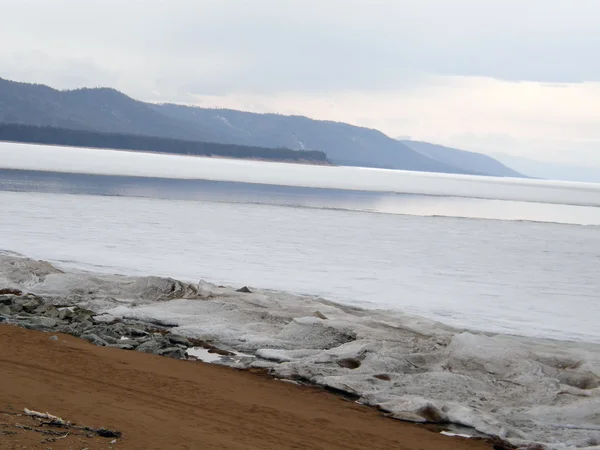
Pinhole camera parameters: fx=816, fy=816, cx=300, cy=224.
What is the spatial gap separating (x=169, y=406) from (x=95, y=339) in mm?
2731

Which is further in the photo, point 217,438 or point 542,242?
point 542,242

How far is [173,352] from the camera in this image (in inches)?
357

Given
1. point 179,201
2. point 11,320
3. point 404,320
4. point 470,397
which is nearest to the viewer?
point 470,397

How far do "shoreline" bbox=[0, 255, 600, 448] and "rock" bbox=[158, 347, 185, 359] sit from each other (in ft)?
0.04

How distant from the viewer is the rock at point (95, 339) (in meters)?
9.10

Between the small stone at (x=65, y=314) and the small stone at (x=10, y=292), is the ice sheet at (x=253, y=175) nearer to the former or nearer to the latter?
the small stone at (x=10, y=292)

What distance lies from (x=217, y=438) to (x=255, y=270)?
412 inches

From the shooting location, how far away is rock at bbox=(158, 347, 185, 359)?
9000 millimetres

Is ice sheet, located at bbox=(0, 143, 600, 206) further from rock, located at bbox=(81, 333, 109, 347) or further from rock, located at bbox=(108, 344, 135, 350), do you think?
rock, located at bbox=(108, 344, 135, 350)

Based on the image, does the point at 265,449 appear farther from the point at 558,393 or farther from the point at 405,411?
the point at 558,393

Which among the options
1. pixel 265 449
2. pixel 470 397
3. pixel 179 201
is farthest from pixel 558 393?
pixel 179 201

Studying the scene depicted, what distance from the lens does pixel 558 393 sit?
26.7 ft

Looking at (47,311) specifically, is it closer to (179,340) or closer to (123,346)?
(123,346)

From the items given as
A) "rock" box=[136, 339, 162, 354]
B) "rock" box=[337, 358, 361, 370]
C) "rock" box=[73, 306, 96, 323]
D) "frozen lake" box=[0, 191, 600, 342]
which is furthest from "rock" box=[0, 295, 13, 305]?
"rock" box=[337, 358, 361, 370]
